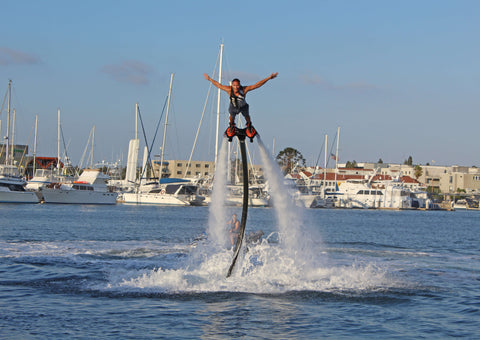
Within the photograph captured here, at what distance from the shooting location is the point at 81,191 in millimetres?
105250

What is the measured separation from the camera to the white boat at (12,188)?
96.4m

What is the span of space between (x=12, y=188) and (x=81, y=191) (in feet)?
38.4

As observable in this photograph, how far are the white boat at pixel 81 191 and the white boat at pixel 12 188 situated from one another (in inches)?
191

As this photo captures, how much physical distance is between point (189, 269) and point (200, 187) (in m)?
87.7

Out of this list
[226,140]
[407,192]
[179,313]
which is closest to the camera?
[179,313]

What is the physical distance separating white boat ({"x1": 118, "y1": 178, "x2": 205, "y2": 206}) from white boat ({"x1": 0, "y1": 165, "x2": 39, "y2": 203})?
20.9 meters

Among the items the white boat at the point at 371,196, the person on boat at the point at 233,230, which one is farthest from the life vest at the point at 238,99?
the white boat at the point at 371,196

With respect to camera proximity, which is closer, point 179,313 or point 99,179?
point 179,313

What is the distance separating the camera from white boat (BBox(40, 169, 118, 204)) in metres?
105

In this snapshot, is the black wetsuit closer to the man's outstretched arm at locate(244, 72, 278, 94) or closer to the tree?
the man's outstretched arm at locate(244, 72, 278, 94)

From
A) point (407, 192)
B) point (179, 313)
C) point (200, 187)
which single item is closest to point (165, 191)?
point (200, 187)

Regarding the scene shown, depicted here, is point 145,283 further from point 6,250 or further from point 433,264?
point 433,264

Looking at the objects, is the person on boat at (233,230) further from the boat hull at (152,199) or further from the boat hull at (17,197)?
the boat hull at (152,199)

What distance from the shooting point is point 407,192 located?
148 meters
